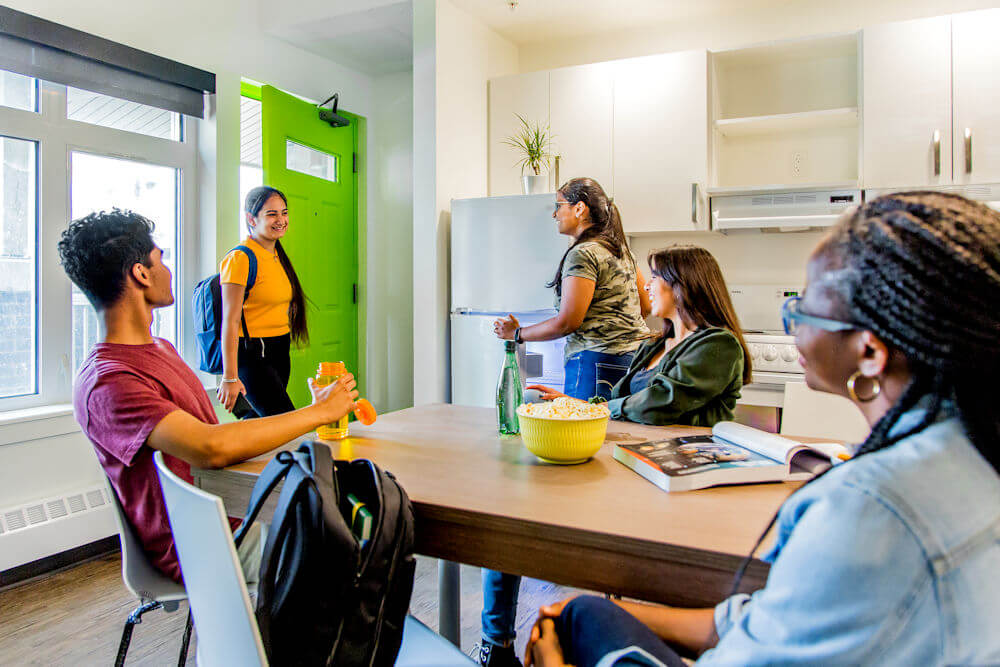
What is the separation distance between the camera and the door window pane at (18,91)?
248 cm

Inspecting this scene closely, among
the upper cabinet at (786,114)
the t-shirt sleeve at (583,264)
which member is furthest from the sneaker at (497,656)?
the upper cabinet at (786,114)

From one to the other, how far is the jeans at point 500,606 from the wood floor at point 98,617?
313mm

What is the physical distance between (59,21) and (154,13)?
0.44 m

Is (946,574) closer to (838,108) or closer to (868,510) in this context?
(868,510)

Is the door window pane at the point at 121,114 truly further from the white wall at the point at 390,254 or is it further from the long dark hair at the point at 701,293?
the long dark hair at the point at 701,293

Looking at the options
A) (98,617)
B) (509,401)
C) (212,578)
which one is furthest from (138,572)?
(98,617)

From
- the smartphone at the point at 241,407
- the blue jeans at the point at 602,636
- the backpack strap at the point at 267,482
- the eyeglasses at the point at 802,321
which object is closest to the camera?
the eyeglasses at the point at 802,321

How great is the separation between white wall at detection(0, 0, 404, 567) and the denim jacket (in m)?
2.76

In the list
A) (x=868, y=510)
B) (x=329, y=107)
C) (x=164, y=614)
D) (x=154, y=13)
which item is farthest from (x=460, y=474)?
(x=329, y=107)

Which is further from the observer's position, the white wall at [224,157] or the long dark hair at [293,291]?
the long dark hair at [293,291]

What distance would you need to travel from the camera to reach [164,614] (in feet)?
7.13

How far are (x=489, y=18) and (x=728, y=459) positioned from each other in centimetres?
304

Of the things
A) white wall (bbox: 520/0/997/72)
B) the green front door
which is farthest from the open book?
white wall (bbox: 520/0/997/72)

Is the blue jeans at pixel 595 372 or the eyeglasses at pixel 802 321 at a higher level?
the eyeglasses at pixel 802 321
